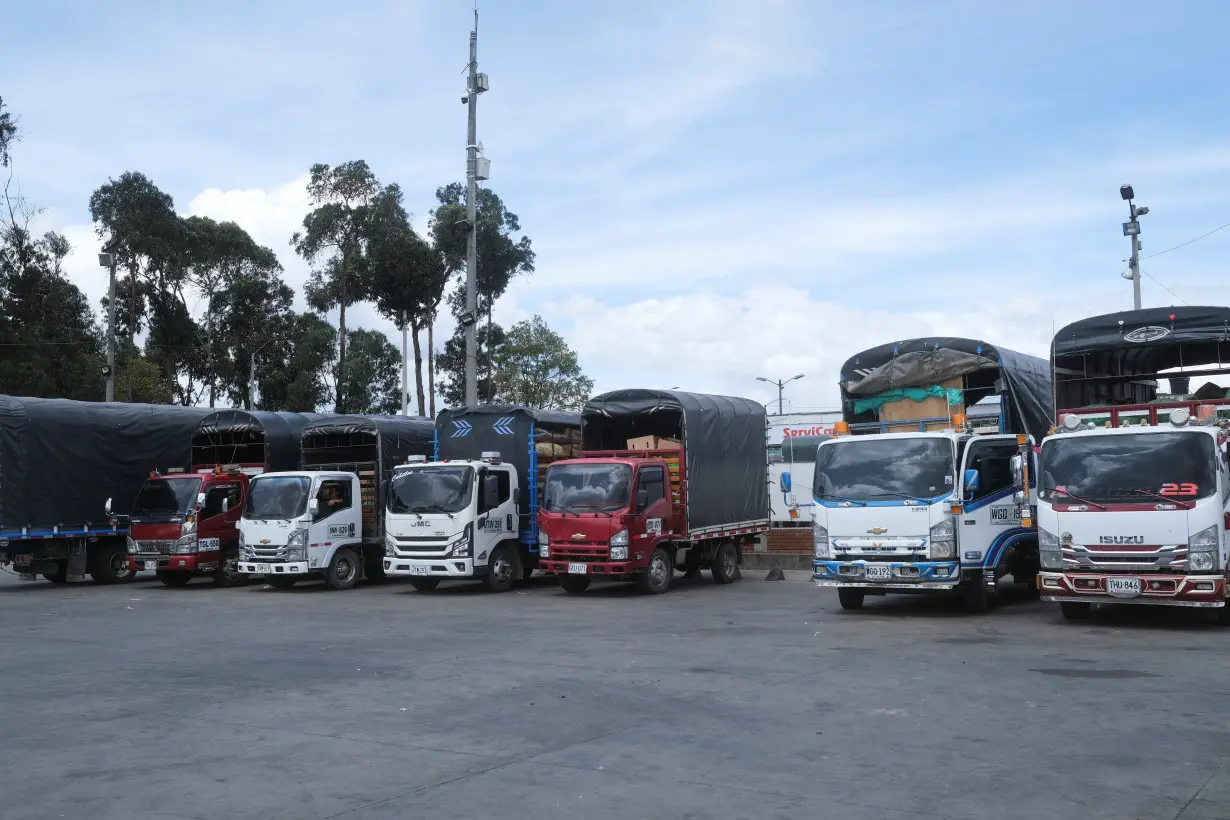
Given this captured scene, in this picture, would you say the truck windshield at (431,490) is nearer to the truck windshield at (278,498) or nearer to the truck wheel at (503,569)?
the truck wheel at (503,569)

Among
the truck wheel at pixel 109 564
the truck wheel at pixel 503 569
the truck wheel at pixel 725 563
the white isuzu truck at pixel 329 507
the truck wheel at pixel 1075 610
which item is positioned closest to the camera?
the truck wheel at pixel 1075 610

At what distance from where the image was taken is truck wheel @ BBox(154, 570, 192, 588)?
22.7 m

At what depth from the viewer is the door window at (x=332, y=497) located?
20872 millimetres

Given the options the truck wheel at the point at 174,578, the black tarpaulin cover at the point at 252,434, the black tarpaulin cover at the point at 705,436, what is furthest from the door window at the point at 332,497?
the black tarpaulin cover at the point at 705,436

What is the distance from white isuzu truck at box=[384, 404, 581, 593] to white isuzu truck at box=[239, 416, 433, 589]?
1503 mm

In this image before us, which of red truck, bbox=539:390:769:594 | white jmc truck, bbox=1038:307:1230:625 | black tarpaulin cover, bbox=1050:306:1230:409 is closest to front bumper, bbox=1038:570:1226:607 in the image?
white jmc truck, bbox=1038:307:1230:625

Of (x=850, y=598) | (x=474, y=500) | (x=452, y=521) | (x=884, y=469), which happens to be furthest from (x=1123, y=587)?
(x=452, y=521)

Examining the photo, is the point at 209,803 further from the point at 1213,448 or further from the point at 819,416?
the point at 819,416

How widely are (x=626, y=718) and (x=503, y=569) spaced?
1210cm

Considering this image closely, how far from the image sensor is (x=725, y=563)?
21625 mm

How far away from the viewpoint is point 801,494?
3105 cm

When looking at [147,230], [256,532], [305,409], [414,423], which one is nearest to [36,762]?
[256,532]

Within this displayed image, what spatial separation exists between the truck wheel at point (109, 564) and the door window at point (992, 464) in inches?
685

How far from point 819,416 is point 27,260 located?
110 feet
